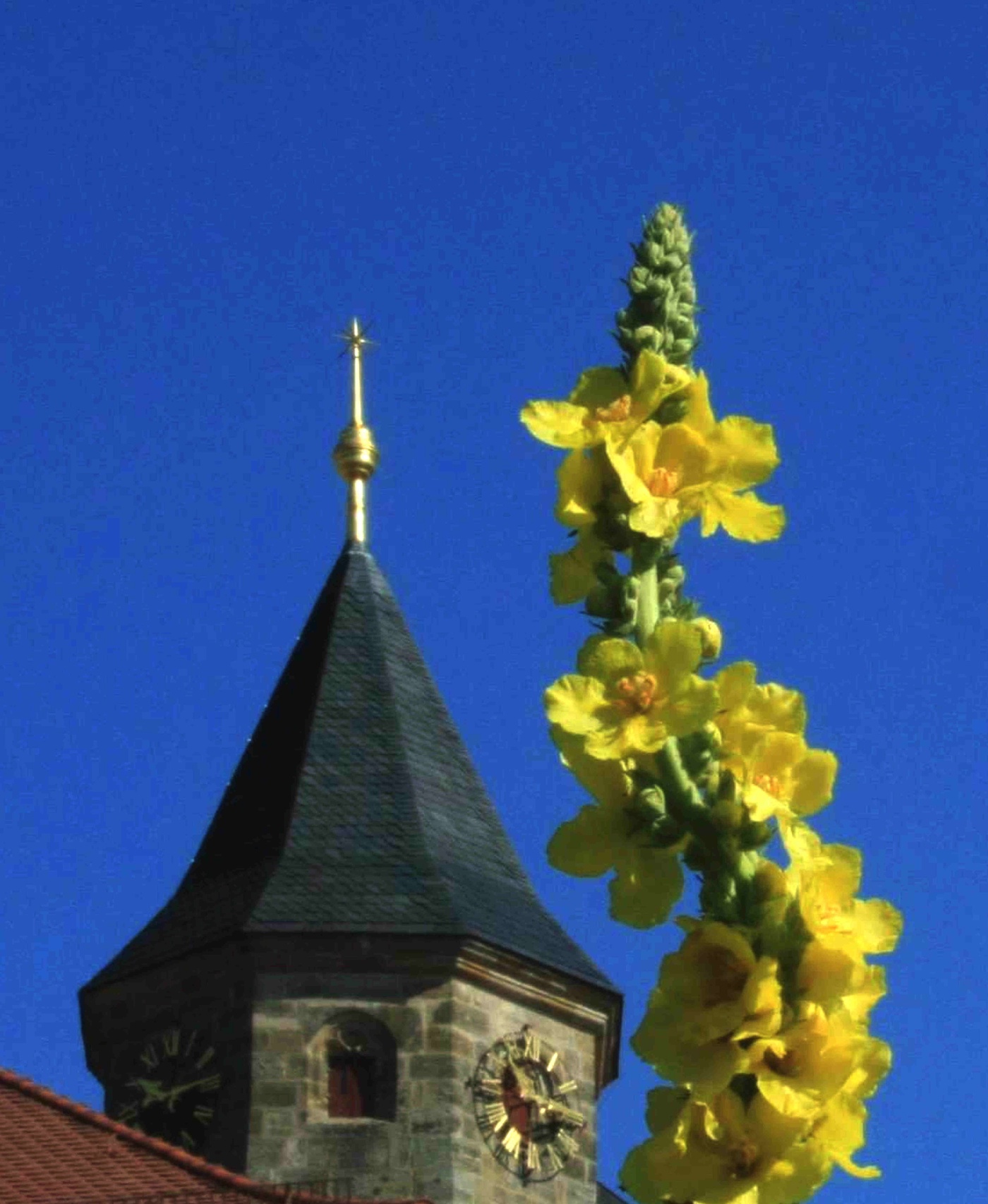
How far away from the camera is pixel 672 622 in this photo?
349cm

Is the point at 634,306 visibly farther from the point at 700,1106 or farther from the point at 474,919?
the point at 474,919

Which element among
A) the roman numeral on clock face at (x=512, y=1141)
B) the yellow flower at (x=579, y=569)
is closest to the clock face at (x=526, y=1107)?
the roman numeral on clock face at (x=512, y=1141)

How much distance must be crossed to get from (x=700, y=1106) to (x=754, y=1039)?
9 cm

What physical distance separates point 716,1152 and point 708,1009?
0.45 ft

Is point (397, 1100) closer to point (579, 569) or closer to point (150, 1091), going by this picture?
point (150, 1091)

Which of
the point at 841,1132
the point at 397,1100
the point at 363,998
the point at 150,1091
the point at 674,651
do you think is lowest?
the point at 841,1132

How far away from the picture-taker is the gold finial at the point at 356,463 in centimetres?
3222

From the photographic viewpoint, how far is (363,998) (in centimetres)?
2623

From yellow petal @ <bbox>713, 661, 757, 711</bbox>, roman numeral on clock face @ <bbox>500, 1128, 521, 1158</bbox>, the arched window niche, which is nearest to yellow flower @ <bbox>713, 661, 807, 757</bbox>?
yellow petal @ <bbox>713, 661, 757, 711</bbox>

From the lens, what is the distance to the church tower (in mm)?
25844

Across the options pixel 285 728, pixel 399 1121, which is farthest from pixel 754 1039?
pixel 285 728

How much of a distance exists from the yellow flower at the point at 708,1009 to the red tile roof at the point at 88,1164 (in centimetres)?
1894

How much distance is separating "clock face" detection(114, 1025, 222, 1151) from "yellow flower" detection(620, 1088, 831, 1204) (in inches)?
908

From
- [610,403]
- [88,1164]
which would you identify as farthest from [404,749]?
[610,403]
